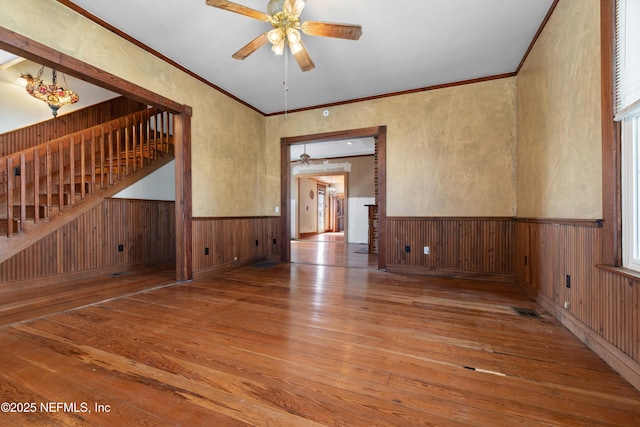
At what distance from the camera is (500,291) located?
10.6 feet

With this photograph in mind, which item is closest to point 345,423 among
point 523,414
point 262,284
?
point 523,414

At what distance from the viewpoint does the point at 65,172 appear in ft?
13.6

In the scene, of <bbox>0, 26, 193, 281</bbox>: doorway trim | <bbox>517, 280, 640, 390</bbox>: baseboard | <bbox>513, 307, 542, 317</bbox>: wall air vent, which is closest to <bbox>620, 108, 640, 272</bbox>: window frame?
<bbox>517, 280, 640, 390</bbox>: baseboard

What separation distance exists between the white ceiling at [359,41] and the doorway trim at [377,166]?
0.68 m

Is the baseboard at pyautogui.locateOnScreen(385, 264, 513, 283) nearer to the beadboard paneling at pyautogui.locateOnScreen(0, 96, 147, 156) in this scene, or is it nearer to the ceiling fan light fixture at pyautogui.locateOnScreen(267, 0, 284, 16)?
the ceiling fan light fixture at pyautogui.locateOnScreen(267, 0, 284, 16)

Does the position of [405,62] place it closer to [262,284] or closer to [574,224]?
[574,224]

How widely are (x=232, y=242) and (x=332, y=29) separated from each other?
338 centimetres

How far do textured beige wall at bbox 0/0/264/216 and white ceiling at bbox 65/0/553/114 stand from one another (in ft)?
0.61

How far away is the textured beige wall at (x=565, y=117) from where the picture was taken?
191 cm

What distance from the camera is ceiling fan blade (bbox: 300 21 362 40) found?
7.36ft

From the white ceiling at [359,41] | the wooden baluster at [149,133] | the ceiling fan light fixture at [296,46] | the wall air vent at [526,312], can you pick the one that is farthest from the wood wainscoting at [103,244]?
the wall air vent at [526,312]

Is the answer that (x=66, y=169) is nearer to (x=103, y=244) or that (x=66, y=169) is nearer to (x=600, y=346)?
(x=103, y=244)

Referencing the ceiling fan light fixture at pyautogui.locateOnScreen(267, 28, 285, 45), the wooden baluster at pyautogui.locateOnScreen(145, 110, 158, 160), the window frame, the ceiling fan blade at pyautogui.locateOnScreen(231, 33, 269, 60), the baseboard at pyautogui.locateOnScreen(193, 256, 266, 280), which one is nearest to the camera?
the window frame

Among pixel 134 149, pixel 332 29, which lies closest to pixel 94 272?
pixel 134 149
